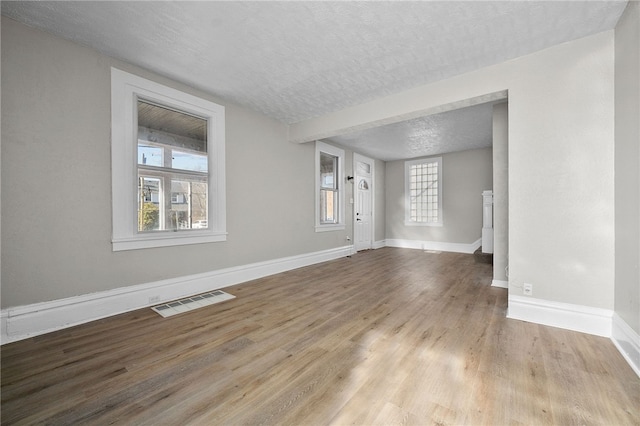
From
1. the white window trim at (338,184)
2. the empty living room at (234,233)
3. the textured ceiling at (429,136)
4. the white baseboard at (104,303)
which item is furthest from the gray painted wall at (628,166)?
the white window trim at (338,184)

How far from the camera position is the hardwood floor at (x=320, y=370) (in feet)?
4.51

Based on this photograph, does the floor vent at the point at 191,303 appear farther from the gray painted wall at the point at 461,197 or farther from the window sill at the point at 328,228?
the gray painted wall at the point at 461,197

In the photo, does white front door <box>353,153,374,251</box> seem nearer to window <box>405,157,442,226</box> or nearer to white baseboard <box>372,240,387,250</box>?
white baseboard <box>372,240,387,250</box>

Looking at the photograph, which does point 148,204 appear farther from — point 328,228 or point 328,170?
point 328,170

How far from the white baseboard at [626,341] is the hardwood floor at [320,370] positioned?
0.09m

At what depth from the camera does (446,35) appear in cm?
232

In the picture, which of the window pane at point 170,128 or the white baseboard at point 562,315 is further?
the window pane at point 170,128

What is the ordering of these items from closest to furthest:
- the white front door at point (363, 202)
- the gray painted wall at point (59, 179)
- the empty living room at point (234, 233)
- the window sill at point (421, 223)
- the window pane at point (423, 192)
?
1. the empty living room at point (234, 233)
2. the gray painted wall at point (59, 179)
3. the white front door at point (363, 202)
4. the window sill at point (421, 223)
5. the window pane at point (423, 192)

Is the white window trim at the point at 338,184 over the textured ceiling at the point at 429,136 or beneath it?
beneath

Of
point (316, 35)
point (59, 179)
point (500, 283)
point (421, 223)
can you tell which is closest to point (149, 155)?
point (59, 179)

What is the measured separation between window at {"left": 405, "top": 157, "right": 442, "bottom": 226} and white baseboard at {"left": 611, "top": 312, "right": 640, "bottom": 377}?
17.5 ft

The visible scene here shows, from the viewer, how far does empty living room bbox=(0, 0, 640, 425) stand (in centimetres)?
157

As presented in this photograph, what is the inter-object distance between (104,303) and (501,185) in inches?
196

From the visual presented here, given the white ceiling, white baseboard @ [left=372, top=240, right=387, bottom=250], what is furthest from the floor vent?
white baseboard @ [left=372, top=240, right=387, bottom=250]
